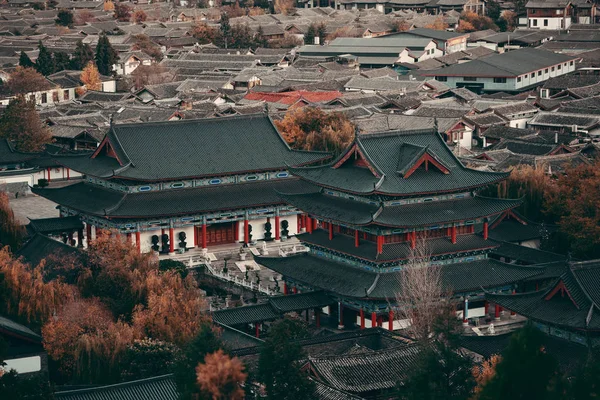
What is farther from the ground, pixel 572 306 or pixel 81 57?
pixel 572 306

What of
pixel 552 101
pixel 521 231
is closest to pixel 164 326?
pixel 521 231

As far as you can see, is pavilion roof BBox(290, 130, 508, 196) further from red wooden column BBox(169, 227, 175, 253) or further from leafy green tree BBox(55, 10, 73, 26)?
leafy green tree BBox(55, 10, 73, 26)

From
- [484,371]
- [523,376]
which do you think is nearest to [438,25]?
[484,371]

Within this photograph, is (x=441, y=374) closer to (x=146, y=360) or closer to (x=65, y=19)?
(x=146, y=360)

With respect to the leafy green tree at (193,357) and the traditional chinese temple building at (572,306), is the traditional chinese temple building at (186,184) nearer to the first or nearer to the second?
the traditional chinese temple building at (572,306)

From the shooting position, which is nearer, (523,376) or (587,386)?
(523,376)

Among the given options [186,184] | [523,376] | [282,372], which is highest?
[523,376]

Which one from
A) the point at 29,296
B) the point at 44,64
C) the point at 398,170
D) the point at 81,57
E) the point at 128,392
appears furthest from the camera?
the point at 81,57
